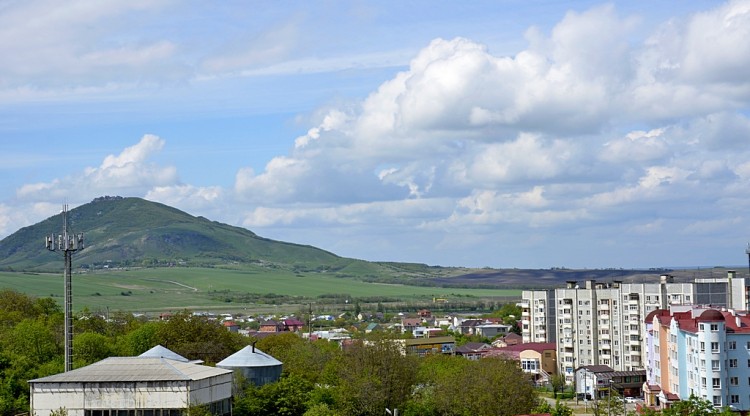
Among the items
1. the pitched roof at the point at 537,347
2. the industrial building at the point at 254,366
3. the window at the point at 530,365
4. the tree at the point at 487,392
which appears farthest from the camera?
the pitched roof at the point at 537,347

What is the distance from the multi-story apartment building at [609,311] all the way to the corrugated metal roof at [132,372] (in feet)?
164

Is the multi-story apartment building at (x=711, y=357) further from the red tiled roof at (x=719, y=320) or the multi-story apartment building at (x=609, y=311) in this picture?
the multi-story apartment building at (x=609, y=311)

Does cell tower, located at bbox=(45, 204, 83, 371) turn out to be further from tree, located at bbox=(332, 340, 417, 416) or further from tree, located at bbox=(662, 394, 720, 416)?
tree, located at bbox=(662, 394, 720, 416)

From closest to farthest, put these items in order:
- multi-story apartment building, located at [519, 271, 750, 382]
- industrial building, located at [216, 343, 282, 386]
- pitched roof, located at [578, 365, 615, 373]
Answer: industrial building, located at [216, 343, 282, 386] < pitched roof, located at [578, 365, 615, 373] < multi-story apartment building, located at [519, 271, 750, 382]

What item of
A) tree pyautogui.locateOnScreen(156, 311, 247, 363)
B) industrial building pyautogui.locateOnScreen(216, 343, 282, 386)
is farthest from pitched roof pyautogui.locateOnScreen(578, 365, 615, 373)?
industrial building pyautogui.locateOnScreen(216, 343, 282, 386)

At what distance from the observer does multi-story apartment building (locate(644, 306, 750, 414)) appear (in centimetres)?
6681

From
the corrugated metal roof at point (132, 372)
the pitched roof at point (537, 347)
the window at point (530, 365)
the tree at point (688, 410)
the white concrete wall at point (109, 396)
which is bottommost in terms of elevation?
the window at point (530, 365)

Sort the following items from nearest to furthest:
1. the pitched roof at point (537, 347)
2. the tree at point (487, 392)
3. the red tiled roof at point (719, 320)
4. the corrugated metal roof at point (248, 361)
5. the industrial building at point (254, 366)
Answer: the tree at point (487, 392) → the industrial building at point (254, 366) → the corrugated metal roof at point (248, 361) → the red tiled roof at point (719, 320) → the pitched roof at point (537, 347)

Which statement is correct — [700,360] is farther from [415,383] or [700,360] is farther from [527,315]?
[527,315]

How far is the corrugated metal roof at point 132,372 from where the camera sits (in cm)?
5341

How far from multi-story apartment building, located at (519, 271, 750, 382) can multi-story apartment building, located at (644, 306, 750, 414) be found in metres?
19.5

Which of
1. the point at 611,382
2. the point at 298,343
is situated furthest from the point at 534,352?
the point at 298,343

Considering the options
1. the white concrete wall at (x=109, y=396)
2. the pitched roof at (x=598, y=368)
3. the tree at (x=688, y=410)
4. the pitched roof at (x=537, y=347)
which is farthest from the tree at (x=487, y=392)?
the pitched roof at (x=537, y=347)

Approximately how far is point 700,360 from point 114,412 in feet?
126
